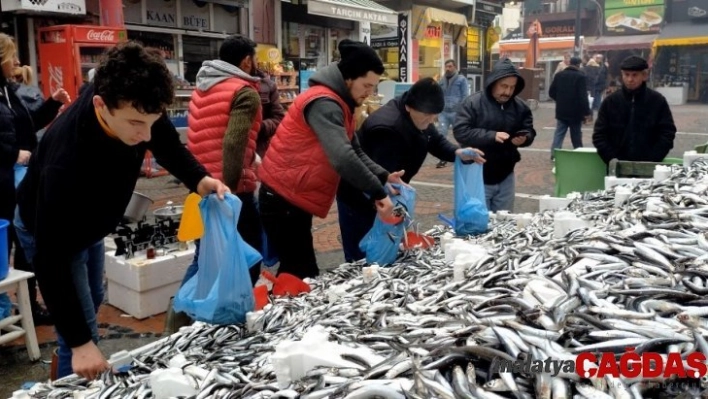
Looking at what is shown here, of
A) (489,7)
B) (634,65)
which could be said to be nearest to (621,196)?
(634,65)

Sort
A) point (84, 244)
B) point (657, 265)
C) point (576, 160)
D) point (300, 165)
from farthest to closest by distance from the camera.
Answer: point (576, 160) → point (300, 165) → point (84, 244) → point (657, 265)

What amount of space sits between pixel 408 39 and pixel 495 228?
56.2ft

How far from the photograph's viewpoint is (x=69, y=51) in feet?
33.4

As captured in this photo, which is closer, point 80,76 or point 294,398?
point 294,398

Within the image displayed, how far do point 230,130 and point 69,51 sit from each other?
733 centimetres

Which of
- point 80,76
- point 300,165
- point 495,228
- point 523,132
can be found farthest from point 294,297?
point 80,76

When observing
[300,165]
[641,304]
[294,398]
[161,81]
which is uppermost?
[161,81]

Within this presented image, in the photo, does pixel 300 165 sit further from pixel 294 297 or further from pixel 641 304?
pixel 641 304

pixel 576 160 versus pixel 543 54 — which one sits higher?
pixel 543 54

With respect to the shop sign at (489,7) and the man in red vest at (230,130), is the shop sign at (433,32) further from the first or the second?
the man in red vest at (230,130)

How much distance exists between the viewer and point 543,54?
3719cm

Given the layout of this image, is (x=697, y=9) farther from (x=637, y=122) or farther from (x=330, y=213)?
(x=637, y=122)

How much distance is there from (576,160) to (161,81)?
5302 mm

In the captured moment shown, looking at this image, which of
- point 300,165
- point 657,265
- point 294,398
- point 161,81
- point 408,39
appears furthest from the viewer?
point 408,39
